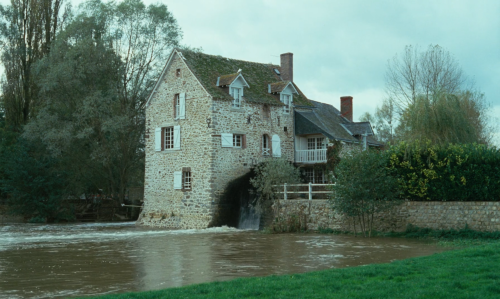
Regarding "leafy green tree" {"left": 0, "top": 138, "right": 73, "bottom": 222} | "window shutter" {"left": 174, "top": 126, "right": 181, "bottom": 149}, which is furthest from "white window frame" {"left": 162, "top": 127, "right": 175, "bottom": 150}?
"leafy green tree" {"left": 0, "top": 138, "right": 73, "bottom": 222}

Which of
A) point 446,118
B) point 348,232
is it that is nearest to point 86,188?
point 348,232

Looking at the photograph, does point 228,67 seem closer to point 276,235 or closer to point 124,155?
point 124,155

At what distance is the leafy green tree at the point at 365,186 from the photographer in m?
17.4

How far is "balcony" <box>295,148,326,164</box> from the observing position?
2741cm

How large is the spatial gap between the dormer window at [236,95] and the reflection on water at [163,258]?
729 centimetres

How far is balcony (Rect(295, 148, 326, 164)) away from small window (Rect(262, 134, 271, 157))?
1890mm

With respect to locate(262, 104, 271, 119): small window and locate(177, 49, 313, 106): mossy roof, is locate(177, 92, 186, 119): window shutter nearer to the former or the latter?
locate(177, 49, 313, 106): mossy roof

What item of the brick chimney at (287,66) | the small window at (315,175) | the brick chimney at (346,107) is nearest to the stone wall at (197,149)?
the small window at (315,175)

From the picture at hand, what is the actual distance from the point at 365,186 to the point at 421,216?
2123 mm

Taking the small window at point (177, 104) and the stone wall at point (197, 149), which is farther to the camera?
the small window at point (177, 104)

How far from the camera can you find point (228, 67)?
27781 mm

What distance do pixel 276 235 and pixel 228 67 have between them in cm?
1086

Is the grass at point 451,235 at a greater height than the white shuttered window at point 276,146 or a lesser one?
lesser

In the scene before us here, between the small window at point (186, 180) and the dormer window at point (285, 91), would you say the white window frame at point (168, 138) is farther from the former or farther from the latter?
the dormer window at point (285, 91)
